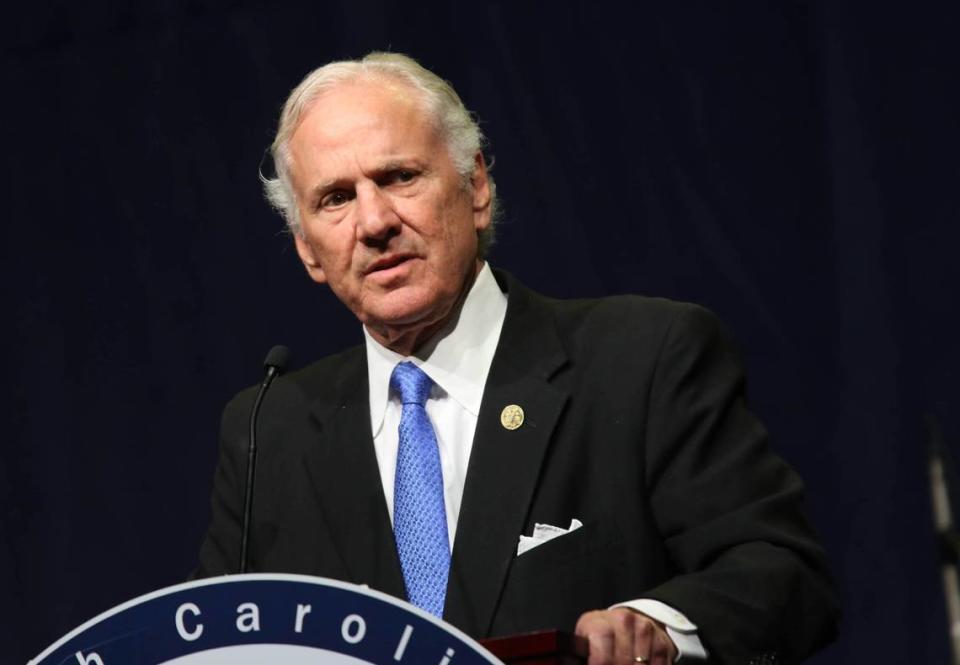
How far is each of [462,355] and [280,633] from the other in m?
0.84

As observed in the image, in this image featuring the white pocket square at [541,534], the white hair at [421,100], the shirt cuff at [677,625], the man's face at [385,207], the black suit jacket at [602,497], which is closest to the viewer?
the shirt cuff at [677,625]

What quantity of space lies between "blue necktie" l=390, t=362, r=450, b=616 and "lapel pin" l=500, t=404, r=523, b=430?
0.34 ft

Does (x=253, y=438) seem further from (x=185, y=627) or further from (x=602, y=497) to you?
(x=185, y=627)

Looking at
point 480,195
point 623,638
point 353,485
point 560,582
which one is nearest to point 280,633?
point 623,638

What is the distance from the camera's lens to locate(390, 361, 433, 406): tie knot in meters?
2.19

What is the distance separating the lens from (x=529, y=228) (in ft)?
10.0

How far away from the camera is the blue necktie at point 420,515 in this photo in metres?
2.05

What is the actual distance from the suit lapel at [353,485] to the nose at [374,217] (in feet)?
0.76

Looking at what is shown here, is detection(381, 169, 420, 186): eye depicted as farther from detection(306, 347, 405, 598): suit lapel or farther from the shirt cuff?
the shirt cuff

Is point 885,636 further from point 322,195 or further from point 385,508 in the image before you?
point 322,195

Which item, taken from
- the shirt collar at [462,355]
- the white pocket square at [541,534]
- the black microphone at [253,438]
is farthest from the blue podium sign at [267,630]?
the shirt collar at [462,355]

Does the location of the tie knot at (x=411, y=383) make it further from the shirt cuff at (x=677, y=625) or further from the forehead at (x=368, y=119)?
the shirt cuff at (x=677, y=625)

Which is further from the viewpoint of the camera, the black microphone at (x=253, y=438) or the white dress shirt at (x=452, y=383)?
the white dress shirt at (x=452, y=383)

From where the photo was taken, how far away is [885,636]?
272 cm
